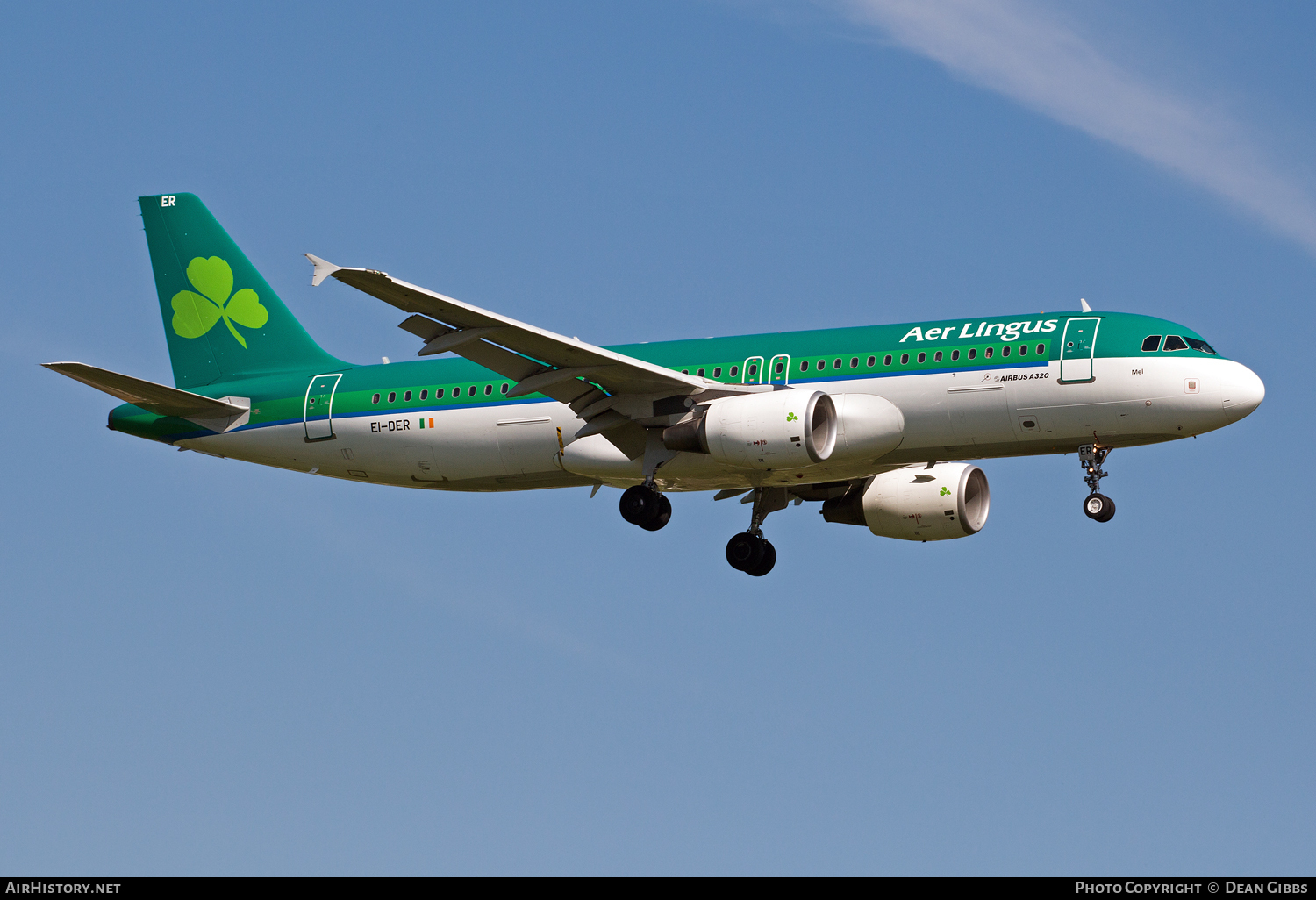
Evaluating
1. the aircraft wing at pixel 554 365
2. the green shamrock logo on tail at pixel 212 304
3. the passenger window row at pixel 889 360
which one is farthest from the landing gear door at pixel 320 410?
the passenger window row at pixel 889 360

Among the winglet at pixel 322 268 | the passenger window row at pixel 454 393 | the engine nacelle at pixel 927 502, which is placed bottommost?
the winglet at pixel 322 268

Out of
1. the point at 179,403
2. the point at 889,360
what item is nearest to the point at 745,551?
the point at 889,360

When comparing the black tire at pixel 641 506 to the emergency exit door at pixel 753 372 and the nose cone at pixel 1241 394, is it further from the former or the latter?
the nose cone at pixel 1241 394

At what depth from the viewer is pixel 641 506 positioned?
134ft

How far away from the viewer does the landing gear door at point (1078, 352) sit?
38031 millimetres

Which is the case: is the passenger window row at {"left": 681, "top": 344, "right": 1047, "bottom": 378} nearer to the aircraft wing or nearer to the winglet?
the aircraft wing

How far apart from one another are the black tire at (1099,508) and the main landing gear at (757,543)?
28.1ft

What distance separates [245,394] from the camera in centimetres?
4553

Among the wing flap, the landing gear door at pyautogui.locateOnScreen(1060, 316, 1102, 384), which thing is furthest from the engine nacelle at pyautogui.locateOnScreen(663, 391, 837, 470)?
the landing gear door at pyautogui.locateOnScreen(1060, 316, 1102, 384)

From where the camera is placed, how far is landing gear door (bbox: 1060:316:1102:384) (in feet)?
125

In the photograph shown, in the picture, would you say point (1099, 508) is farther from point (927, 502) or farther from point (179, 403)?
point (179, 403)

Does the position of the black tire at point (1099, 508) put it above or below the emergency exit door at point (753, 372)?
below
